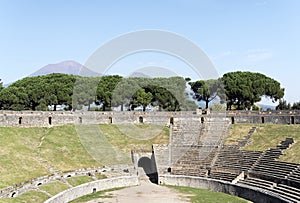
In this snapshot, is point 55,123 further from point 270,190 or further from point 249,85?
point 249,85

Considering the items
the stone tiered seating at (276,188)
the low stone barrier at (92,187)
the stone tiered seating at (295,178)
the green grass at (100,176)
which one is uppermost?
the stone tiered seating at (295,178)

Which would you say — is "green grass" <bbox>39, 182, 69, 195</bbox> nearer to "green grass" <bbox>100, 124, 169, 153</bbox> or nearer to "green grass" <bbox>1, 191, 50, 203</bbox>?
"green grass" <bbox>1, 191, 50, 203</bbox>

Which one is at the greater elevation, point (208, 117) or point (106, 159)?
point (208, 117)

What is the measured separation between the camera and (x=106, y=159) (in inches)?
1646

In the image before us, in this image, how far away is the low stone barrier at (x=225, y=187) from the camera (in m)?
29.2

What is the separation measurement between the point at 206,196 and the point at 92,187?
35.7ft

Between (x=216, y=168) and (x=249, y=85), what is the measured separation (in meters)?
31.4

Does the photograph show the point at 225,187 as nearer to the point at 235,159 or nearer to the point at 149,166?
the point at 235,159

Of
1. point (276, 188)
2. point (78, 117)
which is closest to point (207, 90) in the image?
point (78, 117)

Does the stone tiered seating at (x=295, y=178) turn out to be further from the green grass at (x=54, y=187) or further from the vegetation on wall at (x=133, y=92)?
the vegetation on wall at (x=133, y=92)

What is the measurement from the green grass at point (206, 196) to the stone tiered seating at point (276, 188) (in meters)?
2.12

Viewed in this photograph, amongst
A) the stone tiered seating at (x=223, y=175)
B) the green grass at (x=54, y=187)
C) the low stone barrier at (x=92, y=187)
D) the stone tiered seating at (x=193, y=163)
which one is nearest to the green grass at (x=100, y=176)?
the low stone barrier at (x=92, y=187)

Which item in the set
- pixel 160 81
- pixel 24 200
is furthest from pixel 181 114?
pixel 24 200

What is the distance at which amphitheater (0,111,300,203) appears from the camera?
31297 mm
